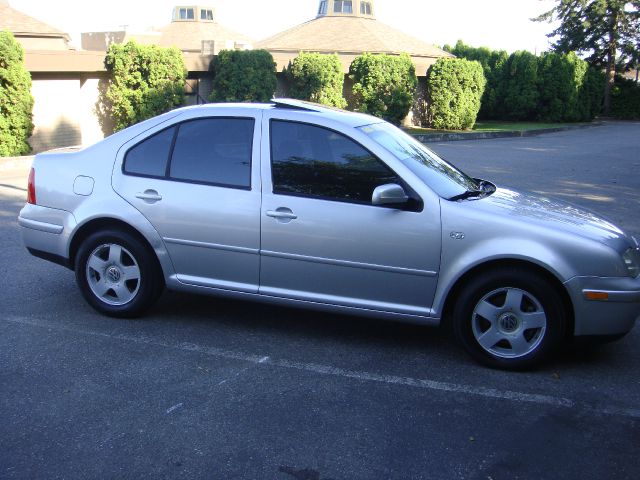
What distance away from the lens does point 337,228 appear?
4891 millimetres

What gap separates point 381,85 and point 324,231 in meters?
22.7

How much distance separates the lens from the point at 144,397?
4.21 m

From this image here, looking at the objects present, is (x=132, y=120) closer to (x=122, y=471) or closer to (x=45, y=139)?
(x=45, y=139)

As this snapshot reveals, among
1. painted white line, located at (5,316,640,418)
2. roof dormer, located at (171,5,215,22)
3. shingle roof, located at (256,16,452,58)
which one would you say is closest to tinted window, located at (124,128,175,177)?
painted white line, located at (5,316,640,418)

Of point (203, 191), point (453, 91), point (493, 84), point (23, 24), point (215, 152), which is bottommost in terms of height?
point (203, 191)

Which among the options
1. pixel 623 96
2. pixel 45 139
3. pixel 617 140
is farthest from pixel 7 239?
pixel 623 96

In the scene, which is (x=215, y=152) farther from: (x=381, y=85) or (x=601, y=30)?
(x=601, y=30)

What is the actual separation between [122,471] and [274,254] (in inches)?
78.8

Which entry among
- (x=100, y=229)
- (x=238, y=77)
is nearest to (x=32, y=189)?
(x=100, y=229)

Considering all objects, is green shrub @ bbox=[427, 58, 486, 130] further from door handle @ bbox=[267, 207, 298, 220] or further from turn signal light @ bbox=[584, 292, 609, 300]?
turn signal light @ bbox=[584, 292, 609, 300]

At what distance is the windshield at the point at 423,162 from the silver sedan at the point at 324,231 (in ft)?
0.07

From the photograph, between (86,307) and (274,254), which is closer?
(274,254)

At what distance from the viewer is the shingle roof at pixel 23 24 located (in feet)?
82.0

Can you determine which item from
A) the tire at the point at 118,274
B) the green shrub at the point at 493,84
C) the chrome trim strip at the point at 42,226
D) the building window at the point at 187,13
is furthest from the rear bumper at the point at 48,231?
the building window at the point at 187,13
